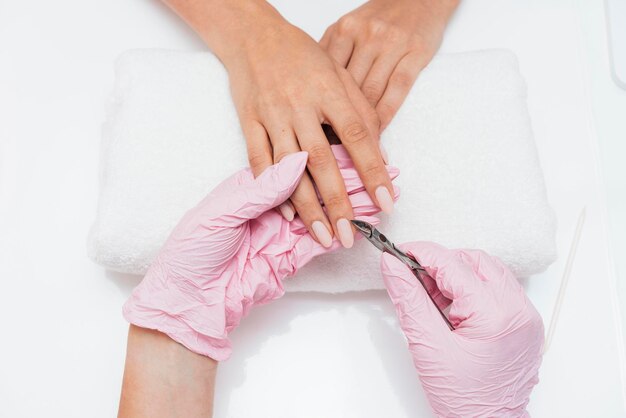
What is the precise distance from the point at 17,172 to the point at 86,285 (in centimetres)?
25

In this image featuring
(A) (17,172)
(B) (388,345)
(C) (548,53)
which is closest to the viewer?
(B) (388,345)

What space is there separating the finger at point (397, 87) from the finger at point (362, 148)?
0.07 m

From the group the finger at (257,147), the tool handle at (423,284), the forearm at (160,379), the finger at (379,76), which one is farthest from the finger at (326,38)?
the forearm at (160,379)

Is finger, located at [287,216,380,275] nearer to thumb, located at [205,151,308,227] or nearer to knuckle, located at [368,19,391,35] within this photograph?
thumb, located at [205,151,308,227]

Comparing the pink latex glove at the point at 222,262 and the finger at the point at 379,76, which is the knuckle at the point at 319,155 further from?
the finger at the point at 379,76

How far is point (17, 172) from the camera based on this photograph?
42.6 inches

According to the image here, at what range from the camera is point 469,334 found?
0.83 m

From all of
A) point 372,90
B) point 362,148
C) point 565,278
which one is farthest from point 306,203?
point 565,278

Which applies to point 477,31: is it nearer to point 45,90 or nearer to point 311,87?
point 311,87

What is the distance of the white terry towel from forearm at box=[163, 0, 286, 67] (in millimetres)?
69

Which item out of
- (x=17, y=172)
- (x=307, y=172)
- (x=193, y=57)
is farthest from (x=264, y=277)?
(x=17, y=172)

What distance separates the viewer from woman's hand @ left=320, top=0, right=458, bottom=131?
999mm

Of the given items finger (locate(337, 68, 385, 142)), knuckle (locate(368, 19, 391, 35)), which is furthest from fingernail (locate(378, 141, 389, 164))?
knuckle (locate(368, 19, 391, 35))

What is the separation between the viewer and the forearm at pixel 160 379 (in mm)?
839
